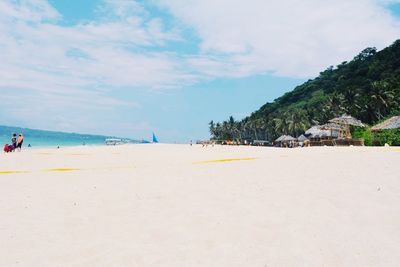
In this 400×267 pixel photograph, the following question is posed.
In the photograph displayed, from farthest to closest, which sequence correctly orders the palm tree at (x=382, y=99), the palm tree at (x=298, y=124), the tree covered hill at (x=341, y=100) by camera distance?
the palm tree at (x=298, y=124) → the tree covered hill at (x=341, y=100) → the palm tree at (x=382, y=99)

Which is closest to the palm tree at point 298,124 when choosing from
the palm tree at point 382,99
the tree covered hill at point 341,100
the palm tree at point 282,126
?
the tree covered hill at point 341,100

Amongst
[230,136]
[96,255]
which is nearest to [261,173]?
[96,255]

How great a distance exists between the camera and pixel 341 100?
3120 inches

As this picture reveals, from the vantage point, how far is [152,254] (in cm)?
432

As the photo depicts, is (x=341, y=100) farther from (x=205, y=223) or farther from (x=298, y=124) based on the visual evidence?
(x=205, y=223)

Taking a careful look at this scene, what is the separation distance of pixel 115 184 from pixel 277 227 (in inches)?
226

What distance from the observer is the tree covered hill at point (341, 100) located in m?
67.8

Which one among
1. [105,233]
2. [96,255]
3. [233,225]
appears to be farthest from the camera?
[233,225]

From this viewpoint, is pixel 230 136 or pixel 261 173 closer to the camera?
pixel 261 173

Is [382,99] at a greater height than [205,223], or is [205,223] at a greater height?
[382,99]

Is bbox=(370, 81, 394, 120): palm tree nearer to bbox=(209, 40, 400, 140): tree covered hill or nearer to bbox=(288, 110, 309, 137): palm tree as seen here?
bbox=(209, 40, 400, 140): tree covered hill

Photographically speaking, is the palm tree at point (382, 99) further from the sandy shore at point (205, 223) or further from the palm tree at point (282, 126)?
the sandy shore at point (205, 223)

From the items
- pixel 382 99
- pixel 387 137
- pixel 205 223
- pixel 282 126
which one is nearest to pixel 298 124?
pixel 282 126

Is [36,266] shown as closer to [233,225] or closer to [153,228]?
[153,228]
